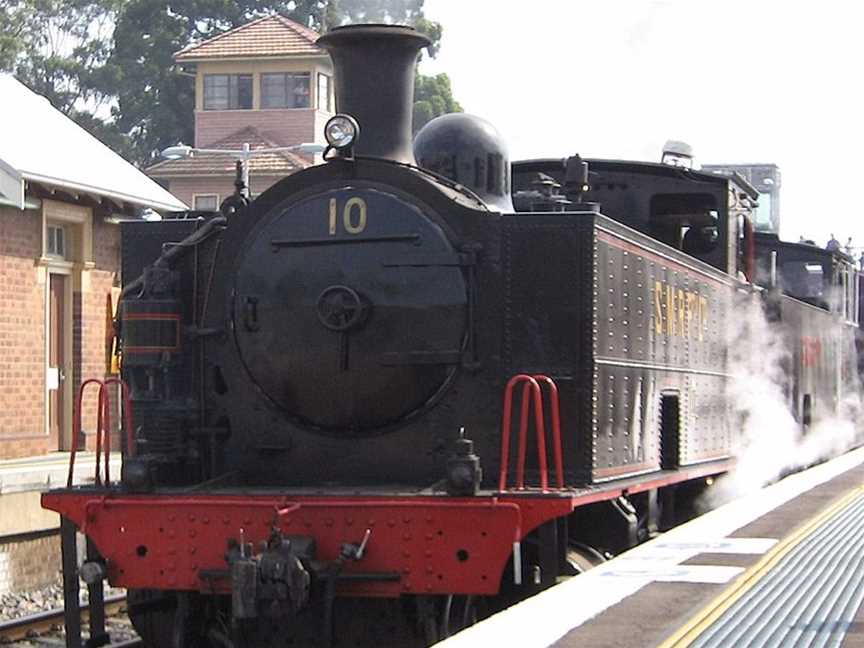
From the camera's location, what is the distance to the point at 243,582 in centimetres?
741

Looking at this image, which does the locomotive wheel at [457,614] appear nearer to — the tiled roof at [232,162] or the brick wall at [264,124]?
the tiled roof at [232,162]

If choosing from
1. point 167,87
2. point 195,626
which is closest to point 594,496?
point 195,626

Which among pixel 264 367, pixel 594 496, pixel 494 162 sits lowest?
pixel 594 496

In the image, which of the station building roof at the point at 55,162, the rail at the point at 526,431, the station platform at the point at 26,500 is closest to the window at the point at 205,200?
the station building roof at the point at 55,162

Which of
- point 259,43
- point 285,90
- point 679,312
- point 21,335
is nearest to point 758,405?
point 679,312

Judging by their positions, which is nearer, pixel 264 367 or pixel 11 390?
pixel 264 367

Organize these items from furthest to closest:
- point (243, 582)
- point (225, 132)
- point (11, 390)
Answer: point (225, 132), point (11, 390), point (243, 582)

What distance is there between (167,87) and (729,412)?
134 feet

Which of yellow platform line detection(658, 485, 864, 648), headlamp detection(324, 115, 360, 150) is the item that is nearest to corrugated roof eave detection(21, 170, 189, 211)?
headlamp detection(324, 115, 360, 150)

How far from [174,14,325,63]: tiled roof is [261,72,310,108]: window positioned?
0.81 m

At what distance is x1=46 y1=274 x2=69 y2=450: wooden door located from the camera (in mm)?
19125

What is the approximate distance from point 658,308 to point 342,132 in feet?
8.27

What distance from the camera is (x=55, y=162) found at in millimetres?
18531

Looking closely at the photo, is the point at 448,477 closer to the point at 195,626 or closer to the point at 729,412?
the point at 195,626
